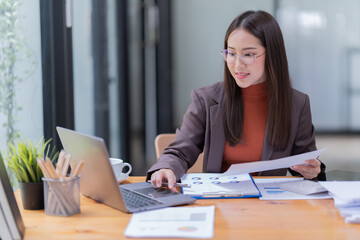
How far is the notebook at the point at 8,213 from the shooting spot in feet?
3.40

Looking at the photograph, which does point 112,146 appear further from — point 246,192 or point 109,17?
point 246,192

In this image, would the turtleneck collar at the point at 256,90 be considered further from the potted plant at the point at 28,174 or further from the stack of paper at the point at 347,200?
the potted plant at the point at 28,174

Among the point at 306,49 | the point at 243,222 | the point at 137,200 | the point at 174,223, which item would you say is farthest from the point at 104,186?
the point at 306,49

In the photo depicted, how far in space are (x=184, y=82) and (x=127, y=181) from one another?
3995mm

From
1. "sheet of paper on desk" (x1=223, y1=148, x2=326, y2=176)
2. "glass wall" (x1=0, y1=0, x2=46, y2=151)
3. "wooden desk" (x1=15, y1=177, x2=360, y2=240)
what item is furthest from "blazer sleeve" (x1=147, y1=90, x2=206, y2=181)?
"glass wall" (x1=0, y1=0, x2=46, y2=151)

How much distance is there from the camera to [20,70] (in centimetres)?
183

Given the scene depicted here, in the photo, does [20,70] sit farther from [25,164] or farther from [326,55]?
[326,55]

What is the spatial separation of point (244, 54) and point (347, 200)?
729mm

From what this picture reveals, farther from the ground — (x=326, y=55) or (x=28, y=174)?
(x=326, y=55)

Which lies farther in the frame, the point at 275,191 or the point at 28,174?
the point at 275,191

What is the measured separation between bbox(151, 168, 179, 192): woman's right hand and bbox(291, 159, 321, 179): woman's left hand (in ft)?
1.33

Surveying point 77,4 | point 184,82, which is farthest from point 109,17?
point 184,82

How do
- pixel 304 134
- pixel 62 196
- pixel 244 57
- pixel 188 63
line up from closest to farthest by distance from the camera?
pixel 62 196, pixel 244 57, pixel 304 134, pixel 188 63

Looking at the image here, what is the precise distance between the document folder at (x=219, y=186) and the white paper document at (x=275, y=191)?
0.10ft
